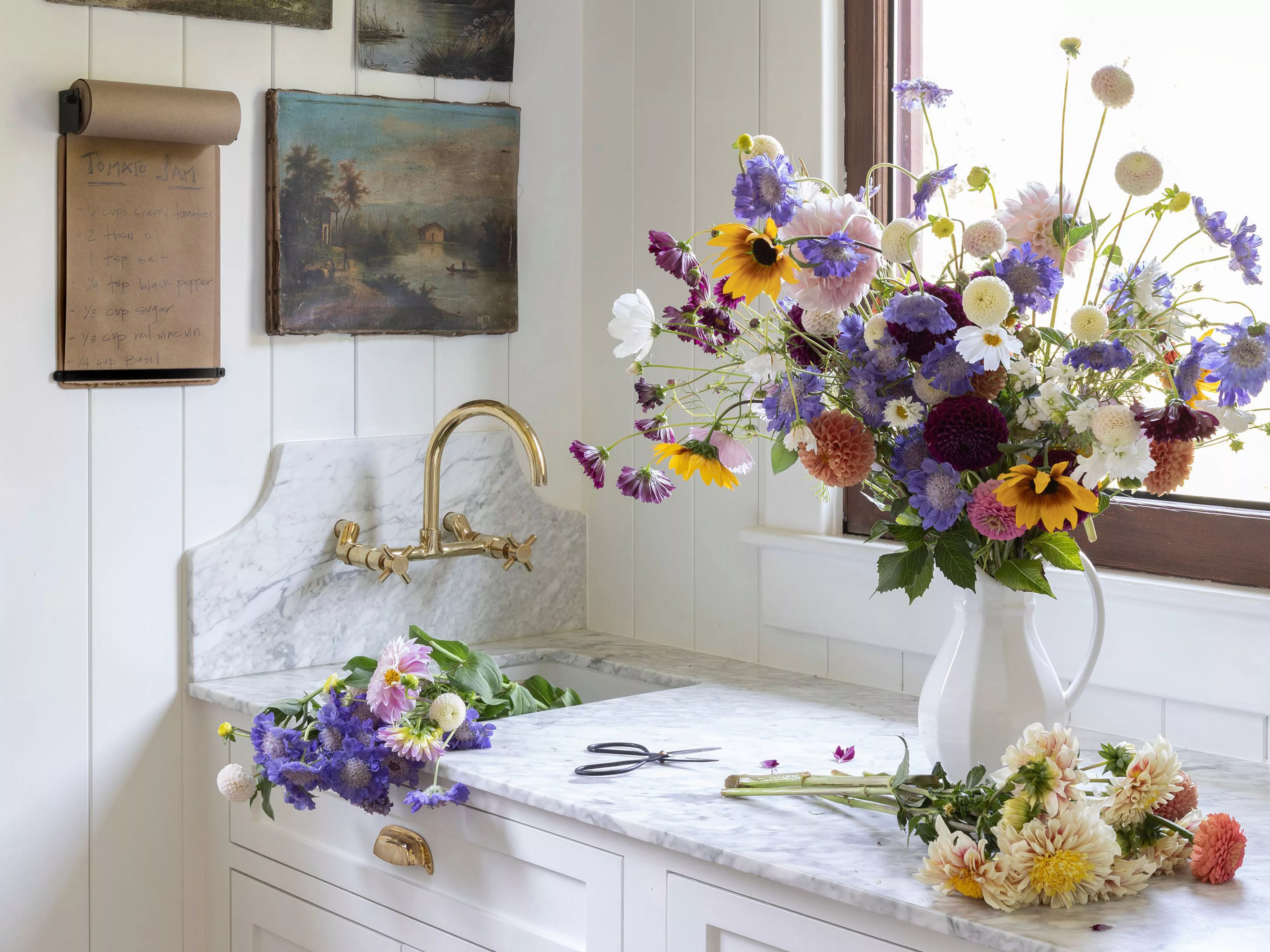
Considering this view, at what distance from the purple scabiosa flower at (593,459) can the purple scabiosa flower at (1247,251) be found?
531 millimetres

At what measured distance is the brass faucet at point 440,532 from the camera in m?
1.86

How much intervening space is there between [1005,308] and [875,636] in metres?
0.83

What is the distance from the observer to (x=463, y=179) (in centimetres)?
201

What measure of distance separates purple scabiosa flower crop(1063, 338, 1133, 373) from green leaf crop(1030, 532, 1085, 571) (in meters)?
0.16

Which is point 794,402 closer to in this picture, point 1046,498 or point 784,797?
point 1046,498

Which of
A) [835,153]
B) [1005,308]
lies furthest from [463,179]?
[1005,308]

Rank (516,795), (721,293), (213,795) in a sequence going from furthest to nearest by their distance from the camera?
(213,795) < (516,795) < (721,293)

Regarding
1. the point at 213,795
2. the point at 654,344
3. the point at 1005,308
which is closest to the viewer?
the point at 1005,308

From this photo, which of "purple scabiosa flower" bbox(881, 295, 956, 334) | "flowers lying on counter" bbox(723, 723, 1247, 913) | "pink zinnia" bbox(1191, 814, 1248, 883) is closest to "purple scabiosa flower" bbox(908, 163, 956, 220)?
"purple scabiosa flower" bbox(881, 295, 956, 334)

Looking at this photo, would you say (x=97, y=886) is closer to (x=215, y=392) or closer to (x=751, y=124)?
(x=215, y=392)

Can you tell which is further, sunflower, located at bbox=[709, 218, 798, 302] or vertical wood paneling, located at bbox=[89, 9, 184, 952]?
vertical wood paneling, located at bbox=[89, 9, 184, 952]

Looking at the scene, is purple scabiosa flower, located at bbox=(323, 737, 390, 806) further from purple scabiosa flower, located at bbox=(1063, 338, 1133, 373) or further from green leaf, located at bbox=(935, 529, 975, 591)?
purple scabiosa flower, located at bbox=(1063, 338, 1133, 373)

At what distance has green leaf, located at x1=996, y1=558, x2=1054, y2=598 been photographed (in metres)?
1.14

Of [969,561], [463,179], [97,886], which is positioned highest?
[463,179]
